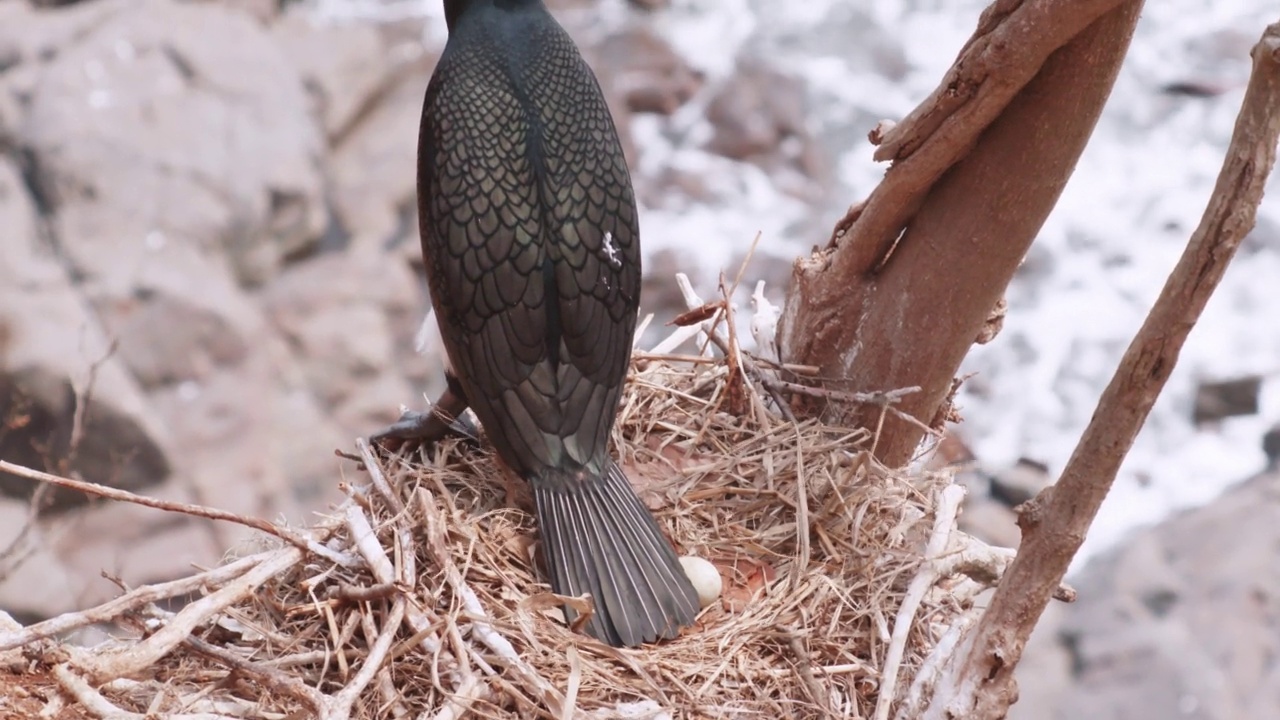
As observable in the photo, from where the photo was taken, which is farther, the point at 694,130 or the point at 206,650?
the point at 694,130

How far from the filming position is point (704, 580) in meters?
2.34

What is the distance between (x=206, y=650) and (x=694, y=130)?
20.0 ft

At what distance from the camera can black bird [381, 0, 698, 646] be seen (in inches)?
95.3

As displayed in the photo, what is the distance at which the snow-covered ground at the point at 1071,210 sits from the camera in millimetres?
6445

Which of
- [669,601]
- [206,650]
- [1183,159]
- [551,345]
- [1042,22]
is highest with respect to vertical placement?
[1183,159]

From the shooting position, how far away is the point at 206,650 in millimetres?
1967

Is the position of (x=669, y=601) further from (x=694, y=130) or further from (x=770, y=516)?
→ (x=694, y=130)

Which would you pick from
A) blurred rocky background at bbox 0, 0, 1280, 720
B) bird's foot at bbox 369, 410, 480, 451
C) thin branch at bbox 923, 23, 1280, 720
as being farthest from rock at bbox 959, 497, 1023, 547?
thin branch at bbox 923, 23, 1280, 720

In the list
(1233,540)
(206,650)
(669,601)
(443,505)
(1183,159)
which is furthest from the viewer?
(1183,159)

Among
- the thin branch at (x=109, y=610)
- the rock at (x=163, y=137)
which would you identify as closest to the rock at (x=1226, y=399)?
the rock at (x=163, y=137)

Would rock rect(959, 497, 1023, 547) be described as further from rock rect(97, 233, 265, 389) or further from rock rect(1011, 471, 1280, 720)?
rock rect(97, 233, 265, 389)

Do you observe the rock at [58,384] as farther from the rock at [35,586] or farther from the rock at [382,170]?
the rock at [382,170]

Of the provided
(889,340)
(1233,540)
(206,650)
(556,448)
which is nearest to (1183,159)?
(1233,540)

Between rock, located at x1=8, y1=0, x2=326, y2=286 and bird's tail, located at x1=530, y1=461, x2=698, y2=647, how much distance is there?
188 inches
